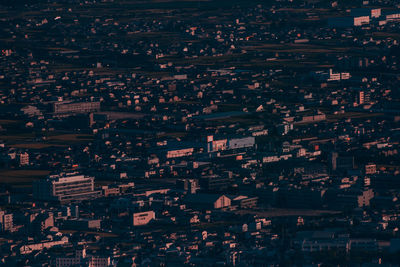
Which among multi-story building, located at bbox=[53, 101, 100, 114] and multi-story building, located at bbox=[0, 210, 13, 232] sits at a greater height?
multi-story building, located at bbox=[0, 210, 13, 232]

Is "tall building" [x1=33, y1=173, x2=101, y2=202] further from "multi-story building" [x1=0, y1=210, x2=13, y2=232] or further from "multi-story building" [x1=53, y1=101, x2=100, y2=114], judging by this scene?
"multi-story building" [x1=53, y1=101, x2=100, y2=114]

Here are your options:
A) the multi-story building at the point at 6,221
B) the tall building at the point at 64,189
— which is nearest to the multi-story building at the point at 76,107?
the tall building at the point at 64,189

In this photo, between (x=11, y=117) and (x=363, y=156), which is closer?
(x=363, y=156)

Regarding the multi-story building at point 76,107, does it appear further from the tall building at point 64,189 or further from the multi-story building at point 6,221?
the multi-story building at point 6,221

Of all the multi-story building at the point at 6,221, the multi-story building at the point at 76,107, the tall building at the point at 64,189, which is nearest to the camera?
the multi-story building at the point at 6,221

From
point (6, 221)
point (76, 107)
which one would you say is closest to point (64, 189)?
point (6, 221)

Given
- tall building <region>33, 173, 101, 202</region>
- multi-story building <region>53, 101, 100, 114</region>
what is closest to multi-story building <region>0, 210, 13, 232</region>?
tall building <region>33, 173, 101, 202</region>

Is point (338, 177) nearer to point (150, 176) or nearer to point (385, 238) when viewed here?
point (150, 176)

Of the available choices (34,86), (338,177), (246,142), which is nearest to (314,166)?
(338,177)
